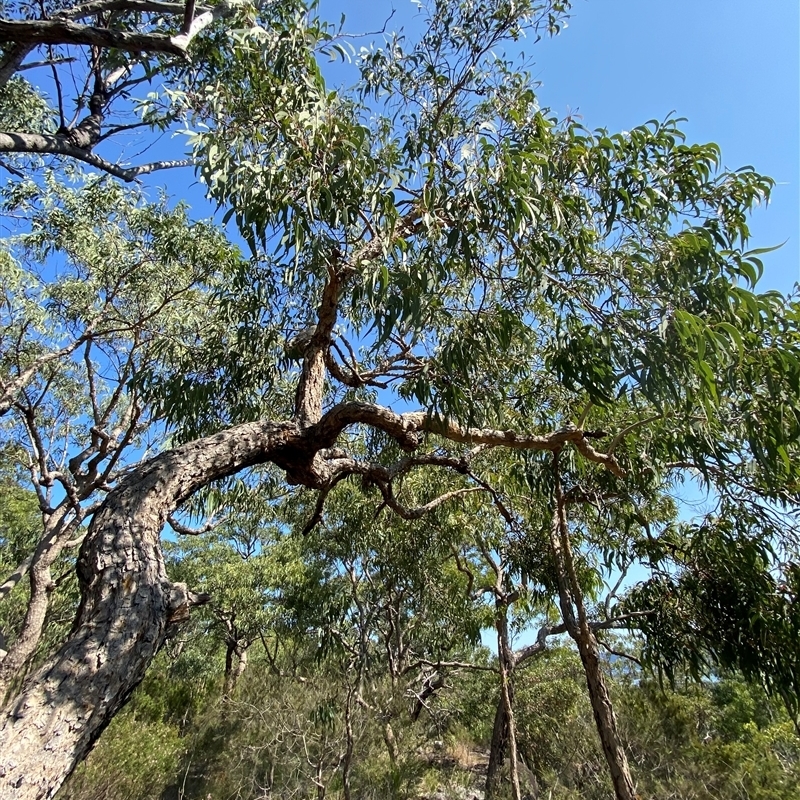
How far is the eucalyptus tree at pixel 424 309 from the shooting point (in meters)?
1.60

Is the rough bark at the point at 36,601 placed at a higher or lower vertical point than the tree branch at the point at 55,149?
lower

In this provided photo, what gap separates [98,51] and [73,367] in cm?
444

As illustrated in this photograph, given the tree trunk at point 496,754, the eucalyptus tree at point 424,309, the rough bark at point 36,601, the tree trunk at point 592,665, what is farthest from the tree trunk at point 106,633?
the tree trunk at point 496,754

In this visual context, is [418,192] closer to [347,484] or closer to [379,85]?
[379,85]

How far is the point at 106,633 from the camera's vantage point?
4.53ft

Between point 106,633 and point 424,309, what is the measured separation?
6.28 feet

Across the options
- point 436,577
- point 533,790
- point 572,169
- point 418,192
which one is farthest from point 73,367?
point 533,790

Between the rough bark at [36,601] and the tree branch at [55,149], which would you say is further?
the rough bark at [36,601]

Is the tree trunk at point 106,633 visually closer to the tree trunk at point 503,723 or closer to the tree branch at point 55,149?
the tree branch at point 55,149

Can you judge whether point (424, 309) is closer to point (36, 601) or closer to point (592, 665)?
point (592, 665)

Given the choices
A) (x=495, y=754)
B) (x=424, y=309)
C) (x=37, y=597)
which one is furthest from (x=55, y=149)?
(x=495, y=754)

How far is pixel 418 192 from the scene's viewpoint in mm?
2939

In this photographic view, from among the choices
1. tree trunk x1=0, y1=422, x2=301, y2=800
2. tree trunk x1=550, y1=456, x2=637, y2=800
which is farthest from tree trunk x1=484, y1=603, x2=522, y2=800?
tree trunk x1=0, y1=422, x2=301, y2=800

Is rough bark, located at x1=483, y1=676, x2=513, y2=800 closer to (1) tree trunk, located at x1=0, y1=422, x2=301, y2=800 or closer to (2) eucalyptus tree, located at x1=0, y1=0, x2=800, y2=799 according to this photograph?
(2) eucalyptus tree, located at x1=0, y1=0, x2=800, y2=799
